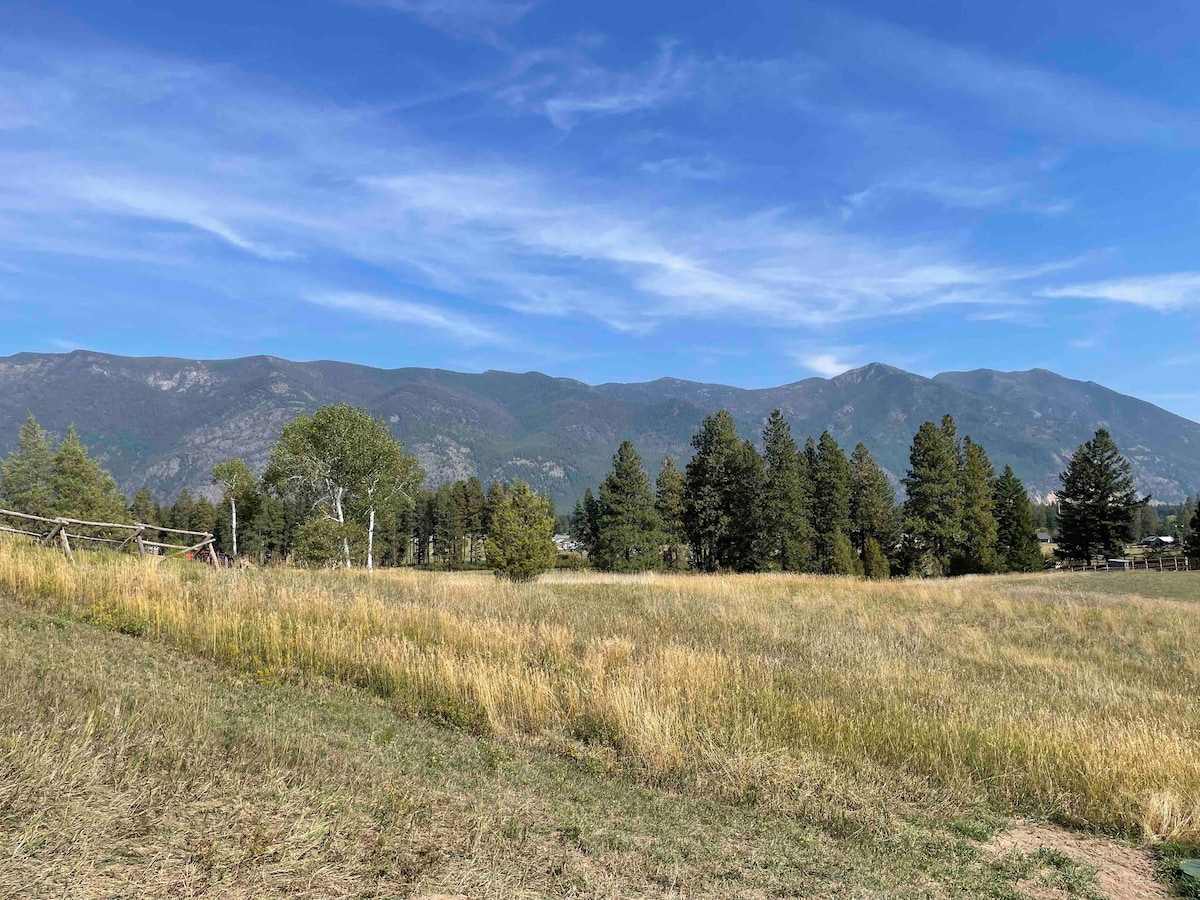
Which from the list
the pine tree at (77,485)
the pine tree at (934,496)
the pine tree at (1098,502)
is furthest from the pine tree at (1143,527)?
the pine tree at (77,485)

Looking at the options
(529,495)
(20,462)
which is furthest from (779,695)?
(20,462)

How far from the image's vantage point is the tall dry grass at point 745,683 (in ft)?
20.7

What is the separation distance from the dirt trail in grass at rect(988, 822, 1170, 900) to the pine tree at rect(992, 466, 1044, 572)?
55.0m

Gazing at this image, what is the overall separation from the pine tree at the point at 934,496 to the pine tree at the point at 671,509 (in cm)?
1996

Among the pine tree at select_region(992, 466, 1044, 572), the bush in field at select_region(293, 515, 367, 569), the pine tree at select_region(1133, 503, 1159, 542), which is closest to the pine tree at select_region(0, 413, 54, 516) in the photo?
the bush in field at select_region(293, 515, 367, 569)

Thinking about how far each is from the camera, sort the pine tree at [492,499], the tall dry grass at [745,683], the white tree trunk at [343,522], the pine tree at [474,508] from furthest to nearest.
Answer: the pine tree at [474,508]
the pine tree at [492,499]
the white tree trunk at [343,522]
the tall dry grass at [745,683]

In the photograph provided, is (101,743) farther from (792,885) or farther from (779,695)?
(779,695)

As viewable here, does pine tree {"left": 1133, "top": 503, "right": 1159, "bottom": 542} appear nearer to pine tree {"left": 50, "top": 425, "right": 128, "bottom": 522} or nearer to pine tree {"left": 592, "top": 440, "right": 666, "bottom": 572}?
pine tree {"left": 592, "top": 440, "right": 666, "bottom": 572}

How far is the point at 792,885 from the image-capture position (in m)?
4.39

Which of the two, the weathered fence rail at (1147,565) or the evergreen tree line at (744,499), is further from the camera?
the evergreen tree line at (744,499)

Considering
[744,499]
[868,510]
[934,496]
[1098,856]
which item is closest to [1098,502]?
[868,510]

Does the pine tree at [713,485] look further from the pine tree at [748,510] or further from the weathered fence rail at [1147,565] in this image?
the weathered fence rail at [1147,565]

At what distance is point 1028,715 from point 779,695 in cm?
321

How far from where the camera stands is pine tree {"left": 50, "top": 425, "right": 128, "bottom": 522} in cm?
4753
